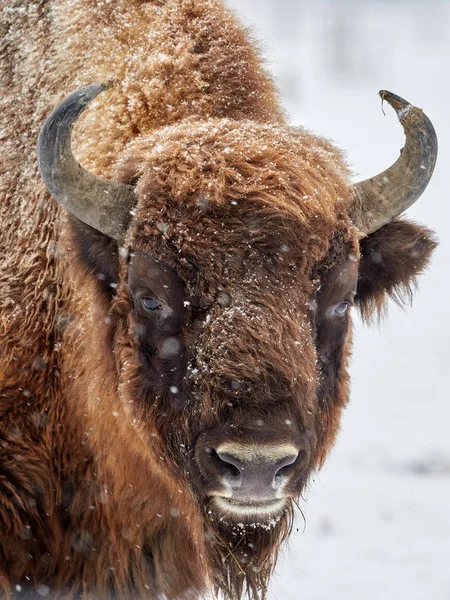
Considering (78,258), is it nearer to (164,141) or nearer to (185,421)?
(164,141)

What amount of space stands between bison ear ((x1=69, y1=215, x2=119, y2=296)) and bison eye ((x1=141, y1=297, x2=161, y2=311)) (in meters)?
0.32

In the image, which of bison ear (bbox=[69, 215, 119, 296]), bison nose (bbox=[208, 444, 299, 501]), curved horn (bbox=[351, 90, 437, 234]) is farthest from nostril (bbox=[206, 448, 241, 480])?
curved horn (bbox=[351, 90, 437, 234])

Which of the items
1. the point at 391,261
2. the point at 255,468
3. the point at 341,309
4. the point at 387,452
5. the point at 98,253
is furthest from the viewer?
the point at 387,452

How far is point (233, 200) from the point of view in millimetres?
3643

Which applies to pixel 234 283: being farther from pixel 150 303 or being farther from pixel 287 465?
pixel 287 465

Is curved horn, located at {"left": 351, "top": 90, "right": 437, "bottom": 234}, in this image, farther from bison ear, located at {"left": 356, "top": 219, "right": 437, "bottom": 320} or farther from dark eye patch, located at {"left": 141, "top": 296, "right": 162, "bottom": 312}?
dark eye patch, located at {"left": 141, "top": 296, "right": 162, "bottom": 312}

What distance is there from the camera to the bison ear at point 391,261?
4328 millimetres

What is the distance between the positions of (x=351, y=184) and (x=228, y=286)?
2.95ft

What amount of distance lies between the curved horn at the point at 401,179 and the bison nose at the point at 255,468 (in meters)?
1.22

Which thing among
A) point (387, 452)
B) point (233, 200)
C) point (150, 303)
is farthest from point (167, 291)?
point (387, 452)

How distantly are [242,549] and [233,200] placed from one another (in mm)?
1468

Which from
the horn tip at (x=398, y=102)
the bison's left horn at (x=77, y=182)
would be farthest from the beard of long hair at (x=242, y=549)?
the horn tip at (x=398, y=102)

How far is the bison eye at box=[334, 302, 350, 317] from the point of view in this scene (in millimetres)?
3904

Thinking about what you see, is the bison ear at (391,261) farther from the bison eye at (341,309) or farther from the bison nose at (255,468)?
the bison nose at (255,468)
